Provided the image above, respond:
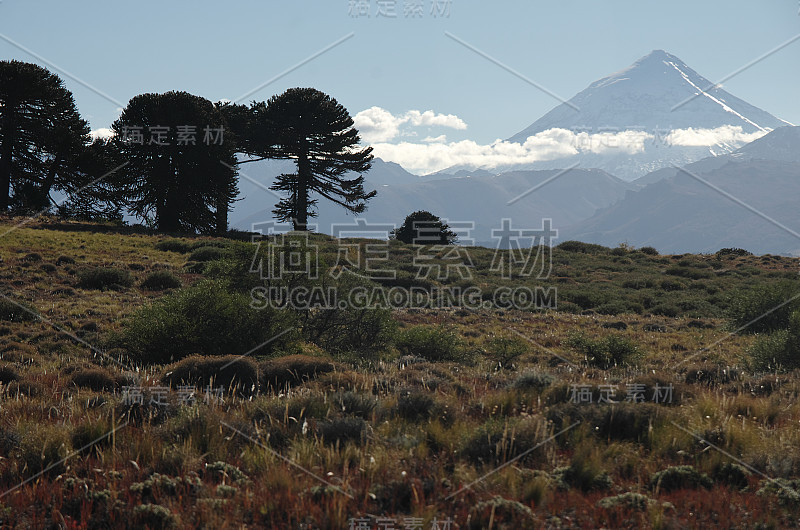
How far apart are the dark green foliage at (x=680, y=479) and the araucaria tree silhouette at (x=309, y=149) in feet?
127

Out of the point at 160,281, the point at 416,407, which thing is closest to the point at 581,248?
the point at 160,281

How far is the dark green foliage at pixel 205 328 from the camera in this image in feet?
35.8

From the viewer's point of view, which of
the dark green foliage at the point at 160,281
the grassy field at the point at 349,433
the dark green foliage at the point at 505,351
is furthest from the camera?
the dark green foliage at the point at 160,281

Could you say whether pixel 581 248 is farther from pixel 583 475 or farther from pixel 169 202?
pixel 583 475

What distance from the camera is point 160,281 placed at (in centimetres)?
2197

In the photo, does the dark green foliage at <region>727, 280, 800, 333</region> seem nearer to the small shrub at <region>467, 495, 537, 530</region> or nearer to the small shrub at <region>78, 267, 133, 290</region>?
the small shrub at <region>467, 495, 537, 530</region>

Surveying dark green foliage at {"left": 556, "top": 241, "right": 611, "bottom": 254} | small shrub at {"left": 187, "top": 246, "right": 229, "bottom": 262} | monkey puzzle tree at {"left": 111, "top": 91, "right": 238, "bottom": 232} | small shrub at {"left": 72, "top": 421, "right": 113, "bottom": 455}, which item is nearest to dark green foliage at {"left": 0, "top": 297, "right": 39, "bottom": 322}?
small shrub at {"left": 187, "top": 246, "right": 229, "bottom": 262}

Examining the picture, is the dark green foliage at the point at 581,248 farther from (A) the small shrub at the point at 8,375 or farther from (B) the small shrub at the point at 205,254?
(A) the small shrub at the point at 8,375

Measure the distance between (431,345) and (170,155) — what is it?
2742 centimetres

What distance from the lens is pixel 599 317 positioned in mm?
24188

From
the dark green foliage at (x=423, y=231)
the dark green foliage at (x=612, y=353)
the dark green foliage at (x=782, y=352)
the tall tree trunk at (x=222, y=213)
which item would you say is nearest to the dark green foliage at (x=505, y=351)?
the dark green foliage at (x=612, y=353)

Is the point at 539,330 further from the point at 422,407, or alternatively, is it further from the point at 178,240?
the point at 178,240

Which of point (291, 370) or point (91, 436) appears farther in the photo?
point (291, 370)

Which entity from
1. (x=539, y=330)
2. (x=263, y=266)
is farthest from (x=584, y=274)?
(x=263, y=266)
